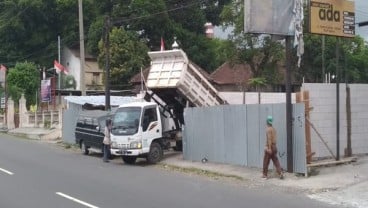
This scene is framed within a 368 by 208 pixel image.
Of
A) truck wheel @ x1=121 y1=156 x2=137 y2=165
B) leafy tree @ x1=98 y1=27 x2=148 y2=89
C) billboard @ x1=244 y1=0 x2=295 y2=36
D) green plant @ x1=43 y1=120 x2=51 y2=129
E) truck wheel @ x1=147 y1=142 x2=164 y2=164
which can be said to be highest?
leafy tree @ x1=98 y1=27 x2=148 y2=89

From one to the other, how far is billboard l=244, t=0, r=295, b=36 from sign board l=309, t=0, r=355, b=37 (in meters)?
0.72

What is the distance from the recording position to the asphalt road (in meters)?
12.6

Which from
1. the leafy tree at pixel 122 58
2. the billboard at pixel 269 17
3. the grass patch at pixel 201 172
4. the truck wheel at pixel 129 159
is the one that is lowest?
the grass patch at pixel 201 172

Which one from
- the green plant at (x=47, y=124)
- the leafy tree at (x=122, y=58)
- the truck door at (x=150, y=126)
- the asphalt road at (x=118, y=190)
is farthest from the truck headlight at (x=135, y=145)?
the leafy tree at (x=122, y=58)

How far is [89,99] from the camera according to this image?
3547cm

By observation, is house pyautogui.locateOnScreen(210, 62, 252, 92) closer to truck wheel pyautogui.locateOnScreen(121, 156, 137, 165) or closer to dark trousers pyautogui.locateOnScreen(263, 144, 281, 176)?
truck wheel pyautogui.locateOnScreen(121, 156, 137, 165)

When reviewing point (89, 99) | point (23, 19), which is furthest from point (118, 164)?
point (23, 19)

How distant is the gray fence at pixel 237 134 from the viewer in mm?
17641

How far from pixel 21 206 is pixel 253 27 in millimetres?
9481

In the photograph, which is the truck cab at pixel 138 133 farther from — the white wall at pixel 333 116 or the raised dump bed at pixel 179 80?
the white wall at pixel 333 116

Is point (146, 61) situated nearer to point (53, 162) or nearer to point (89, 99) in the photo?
point (89, 99)

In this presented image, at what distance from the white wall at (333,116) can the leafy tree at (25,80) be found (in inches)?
1904

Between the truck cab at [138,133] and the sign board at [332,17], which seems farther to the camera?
the truck cab at [138,133]

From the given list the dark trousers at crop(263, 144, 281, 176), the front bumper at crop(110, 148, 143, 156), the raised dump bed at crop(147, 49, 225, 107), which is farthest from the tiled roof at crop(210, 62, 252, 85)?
the dark trousers at crop(263, 144, 281, 176)
